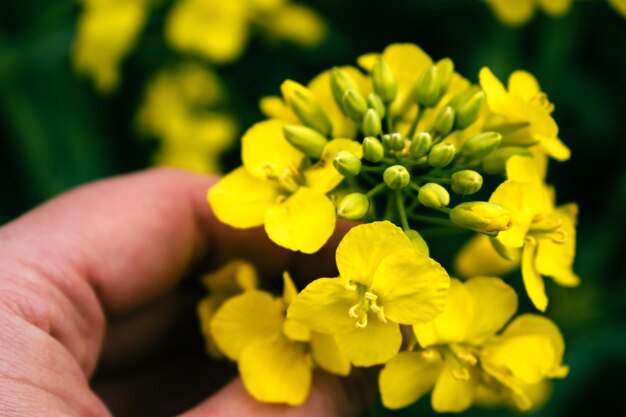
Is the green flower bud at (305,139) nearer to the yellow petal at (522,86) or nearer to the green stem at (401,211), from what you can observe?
the green stem at (401,211)

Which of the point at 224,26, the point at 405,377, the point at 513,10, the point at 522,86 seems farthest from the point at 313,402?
the point at 224,26

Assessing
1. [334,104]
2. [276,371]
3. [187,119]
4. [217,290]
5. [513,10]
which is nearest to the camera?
[276,371]

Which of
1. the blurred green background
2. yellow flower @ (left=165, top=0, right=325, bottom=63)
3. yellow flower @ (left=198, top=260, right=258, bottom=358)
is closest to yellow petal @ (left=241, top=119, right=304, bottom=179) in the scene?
yellow flower @ (left=198, top=260, right=258, bottom=358)

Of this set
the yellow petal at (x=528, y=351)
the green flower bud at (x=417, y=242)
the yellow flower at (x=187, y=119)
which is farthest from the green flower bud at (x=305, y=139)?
the yellow flower at (x=187, y=119)

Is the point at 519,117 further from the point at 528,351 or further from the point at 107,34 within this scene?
the point at 107,34

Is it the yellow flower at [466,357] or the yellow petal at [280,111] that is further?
the yellow petal at [280,111]

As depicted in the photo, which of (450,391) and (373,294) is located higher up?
(373,294)
